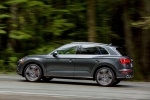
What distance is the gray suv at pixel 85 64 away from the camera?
526 inches

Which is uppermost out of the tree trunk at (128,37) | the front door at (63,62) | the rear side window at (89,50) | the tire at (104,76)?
the tree trunk at (128,37)

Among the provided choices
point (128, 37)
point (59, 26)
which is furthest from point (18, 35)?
point (128, 37)

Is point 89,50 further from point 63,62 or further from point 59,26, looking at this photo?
point 59,26

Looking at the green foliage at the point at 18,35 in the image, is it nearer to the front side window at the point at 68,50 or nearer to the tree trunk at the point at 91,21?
the tree trunk at the point at 91,21

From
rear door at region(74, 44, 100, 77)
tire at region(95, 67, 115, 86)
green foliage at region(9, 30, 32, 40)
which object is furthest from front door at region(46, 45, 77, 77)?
green foliage at region(9, 30, 32, 40)

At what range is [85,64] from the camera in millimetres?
13609

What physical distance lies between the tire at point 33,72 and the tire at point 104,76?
2346mm

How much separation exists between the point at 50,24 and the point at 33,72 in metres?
8.19

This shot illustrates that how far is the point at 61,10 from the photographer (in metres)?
21.5

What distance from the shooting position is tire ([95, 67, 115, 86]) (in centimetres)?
1341

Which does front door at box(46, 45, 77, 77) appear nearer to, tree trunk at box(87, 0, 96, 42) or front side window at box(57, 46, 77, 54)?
front side window at box(57, 46, 77, 54)

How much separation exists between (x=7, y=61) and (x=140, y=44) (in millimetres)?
7992

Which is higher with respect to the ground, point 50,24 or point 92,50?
point 50,24

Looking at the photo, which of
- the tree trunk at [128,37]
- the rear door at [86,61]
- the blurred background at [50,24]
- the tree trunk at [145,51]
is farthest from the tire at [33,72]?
the tree trunk at [145,51]
